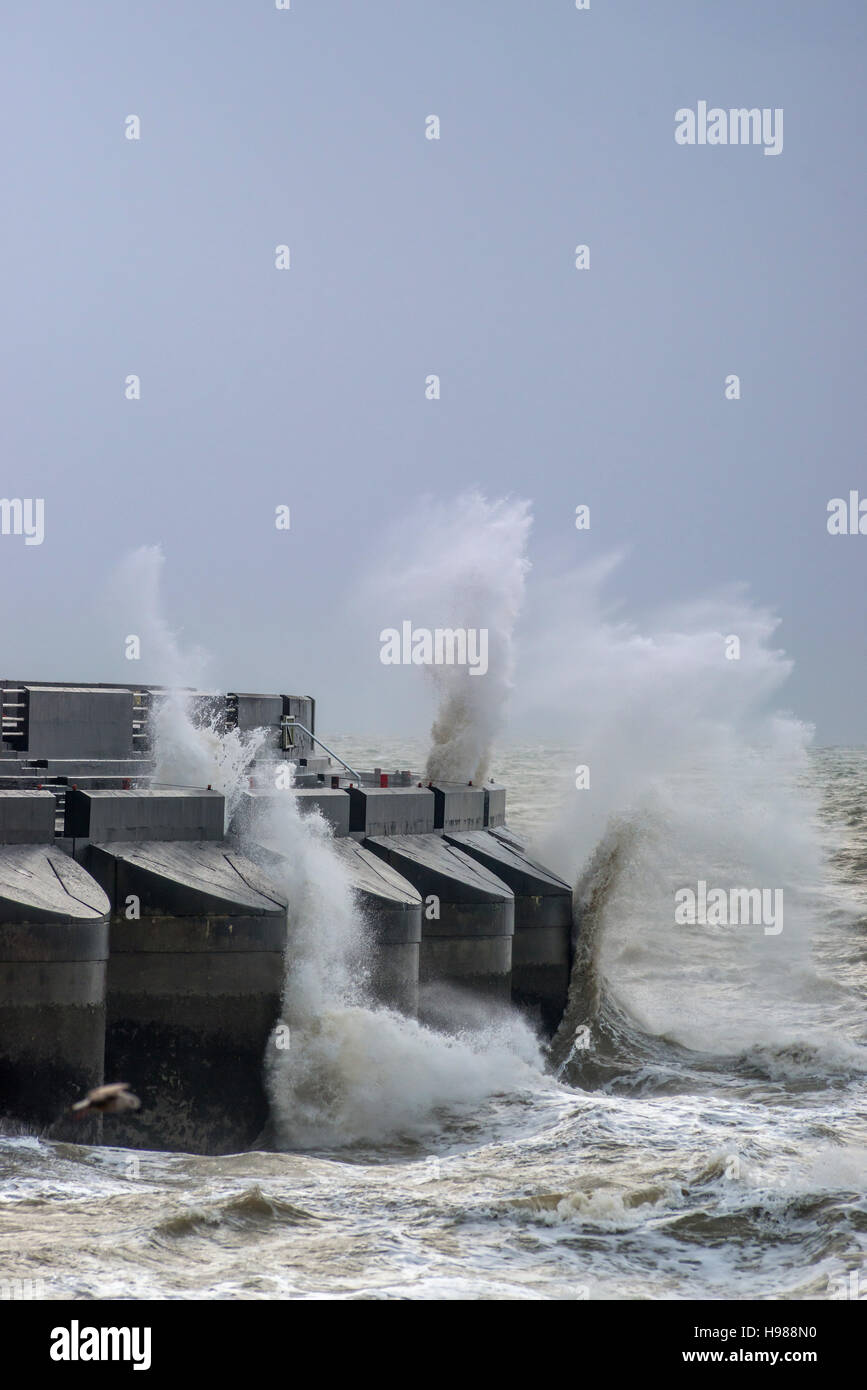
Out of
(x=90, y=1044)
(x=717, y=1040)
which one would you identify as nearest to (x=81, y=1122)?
(x=90, y=1044)

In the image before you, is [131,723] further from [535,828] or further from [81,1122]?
[535,828]

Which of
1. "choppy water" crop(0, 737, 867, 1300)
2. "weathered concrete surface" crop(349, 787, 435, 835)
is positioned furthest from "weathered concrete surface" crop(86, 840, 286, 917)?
"weathered concrete surface" crop(349, 787, 435, 835)

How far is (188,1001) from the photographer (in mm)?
21047

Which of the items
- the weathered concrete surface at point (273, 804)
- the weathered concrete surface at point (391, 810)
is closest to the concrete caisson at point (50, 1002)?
the weathered concrete surface at point (273, 804)

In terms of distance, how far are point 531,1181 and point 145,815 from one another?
24.7ft

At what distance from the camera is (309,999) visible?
22734mm

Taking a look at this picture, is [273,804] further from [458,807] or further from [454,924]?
[458,807]

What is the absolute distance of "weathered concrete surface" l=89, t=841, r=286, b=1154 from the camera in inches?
822

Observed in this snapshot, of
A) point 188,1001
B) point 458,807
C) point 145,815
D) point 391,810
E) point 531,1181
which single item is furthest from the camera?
point 458,807

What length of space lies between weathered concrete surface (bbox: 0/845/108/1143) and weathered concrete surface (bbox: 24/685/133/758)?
574cm

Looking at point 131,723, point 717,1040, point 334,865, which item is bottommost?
point 717,1040

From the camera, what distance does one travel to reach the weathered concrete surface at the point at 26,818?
21047mm

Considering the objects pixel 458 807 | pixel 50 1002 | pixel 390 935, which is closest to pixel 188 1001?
pixel 50 1002

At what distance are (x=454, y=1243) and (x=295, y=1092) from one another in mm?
6072
